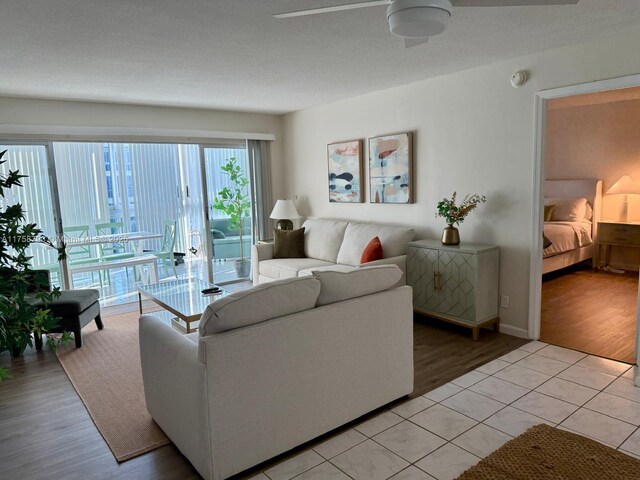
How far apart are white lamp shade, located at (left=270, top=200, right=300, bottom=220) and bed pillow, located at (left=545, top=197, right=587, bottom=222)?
389 centimetres

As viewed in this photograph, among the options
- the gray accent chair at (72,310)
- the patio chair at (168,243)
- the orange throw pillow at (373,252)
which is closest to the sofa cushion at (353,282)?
the orange throw pillow at (373,252)

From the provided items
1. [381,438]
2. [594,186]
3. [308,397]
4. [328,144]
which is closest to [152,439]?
[308,397]

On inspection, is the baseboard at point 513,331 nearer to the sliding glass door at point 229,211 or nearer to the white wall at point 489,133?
the white wall at point 489,133

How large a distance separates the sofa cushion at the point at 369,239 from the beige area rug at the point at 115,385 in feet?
7.67

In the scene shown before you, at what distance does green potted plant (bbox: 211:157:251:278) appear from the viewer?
6.19 metres

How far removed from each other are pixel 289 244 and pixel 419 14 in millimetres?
3961

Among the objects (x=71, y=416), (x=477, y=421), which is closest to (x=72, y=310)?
(x=71, y=416)

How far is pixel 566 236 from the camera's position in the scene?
5.82 metres

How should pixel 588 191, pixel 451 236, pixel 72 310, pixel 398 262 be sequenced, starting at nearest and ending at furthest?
pixel 72 310 → pixel 451 236 → pixel 398 262 → pixel 588 191

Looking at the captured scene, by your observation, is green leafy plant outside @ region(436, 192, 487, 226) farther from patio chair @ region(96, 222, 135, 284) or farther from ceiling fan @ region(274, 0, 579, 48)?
patio chair @ region(96, 222, 135, 284)

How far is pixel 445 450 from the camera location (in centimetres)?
227

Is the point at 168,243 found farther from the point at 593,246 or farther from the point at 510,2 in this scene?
the point at 593,246

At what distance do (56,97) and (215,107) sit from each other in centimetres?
173

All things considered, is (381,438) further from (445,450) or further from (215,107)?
(215,107)
